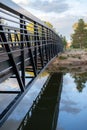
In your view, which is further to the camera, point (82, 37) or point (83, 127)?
point (82, 37)

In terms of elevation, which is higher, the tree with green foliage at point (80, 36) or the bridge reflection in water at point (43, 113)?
the bridge reflection in water at point (43, 113)

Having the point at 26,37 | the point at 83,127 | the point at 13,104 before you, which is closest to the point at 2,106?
the point at 83,127

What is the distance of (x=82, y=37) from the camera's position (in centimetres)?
7906

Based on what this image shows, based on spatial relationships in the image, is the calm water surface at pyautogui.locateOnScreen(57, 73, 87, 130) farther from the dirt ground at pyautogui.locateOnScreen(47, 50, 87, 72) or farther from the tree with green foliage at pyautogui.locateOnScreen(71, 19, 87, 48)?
the tree with green foliage at pyautogui.locateOnScreen(71, 19, 87, 48)

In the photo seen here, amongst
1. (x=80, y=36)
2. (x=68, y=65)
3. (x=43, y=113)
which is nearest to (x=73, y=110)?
(x=43, y=113)

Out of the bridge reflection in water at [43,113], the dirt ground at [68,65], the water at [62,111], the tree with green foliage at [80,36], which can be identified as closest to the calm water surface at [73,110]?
the water at [62,111]

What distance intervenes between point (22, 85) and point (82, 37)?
72.8 meters

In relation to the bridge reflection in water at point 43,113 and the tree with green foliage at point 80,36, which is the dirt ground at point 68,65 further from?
the tree with green foliage at point 80,36

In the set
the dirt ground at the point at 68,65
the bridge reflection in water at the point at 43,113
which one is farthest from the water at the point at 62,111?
the dirt ground at the point at 68,65

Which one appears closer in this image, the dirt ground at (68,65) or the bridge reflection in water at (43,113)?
the bridge reflection in water at (43,113)

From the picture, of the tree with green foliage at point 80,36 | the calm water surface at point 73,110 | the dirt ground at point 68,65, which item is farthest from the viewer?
the tree with green foliage at point 80,36

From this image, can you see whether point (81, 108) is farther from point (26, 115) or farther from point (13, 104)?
point (13, 104)

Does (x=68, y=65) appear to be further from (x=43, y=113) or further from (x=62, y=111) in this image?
(x=43, y=113)

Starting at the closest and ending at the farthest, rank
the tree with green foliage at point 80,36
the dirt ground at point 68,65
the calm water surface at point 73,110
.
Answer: the calm water surface at point 73,110
the dirt ground at point 68,65
the tree with green foliage at point 80,36
